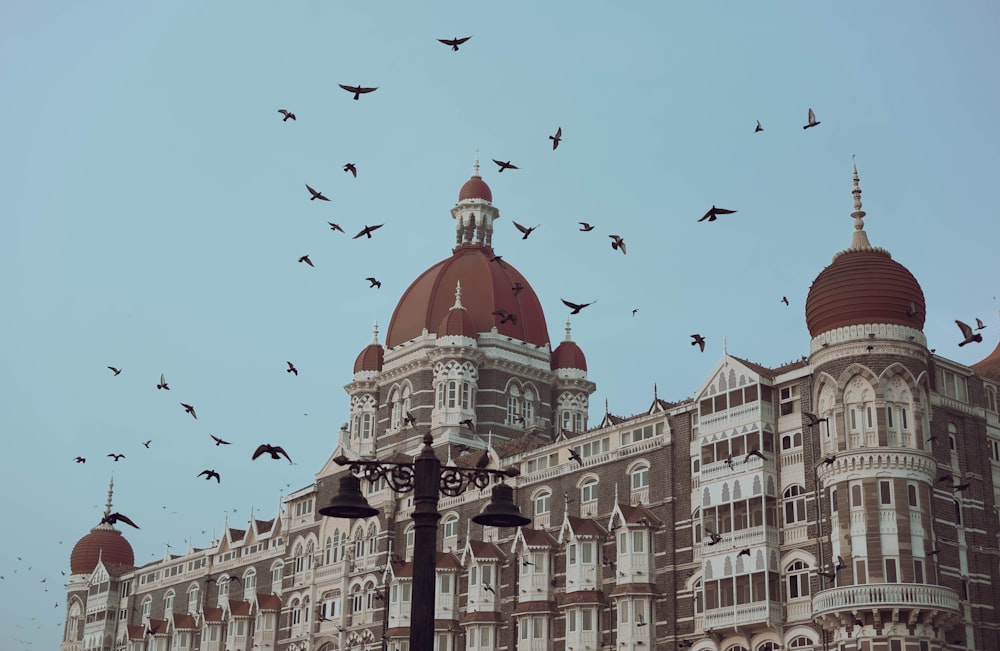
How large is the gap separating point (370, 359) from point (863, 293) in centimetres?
3878

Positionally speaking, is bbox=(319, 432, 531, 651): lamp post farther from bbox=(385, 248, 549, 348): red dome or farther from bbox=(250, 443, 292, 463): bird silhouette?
bbox=(385, 248, 549, 348): red dome

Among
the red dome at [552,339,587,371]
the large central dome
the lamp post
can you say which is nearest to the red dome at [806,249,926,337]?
the large central dome

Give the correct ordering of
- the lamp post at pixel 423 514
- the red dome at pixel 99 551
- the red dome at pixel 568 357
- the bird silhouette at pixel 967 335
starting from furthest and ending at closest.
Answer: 1. the red dome at pixel 99 551
2. the red dome at pixel 568 357
3. the bird silhouette at pixel 967 335
4. the lamp post at pixel 423 514

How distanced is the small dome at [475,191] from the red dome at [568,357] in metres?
12.1

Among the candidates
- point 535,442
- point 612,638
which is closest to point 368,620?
point 535,442

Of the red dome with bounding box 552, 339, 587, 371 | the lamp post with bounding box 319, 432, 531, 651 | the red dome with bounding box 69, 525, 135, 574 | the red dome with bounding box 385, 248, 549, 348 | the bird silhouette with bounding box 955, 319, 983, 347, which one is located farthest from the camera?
the red dome with bounding box 69, 525, 135, 574

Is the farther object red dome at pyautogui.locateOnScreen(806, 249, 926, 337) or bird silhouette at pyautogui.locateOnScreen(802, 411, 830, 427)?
red dome at pyautogui.locateOnScreen(806, 249, 926, 337)

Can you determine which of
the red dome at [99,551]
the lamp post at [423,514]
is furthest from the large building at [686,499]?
the red dome at [99,551]

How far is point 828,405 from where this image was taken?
5550cm

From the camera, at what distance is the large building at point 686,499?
175 ft

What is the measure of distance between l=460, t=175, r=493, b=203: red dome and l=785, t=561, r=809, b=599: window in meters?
42.9

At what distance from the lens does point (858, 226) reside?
57.8m

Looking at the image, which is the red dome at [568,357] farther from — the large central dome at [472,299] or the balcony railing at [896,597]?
the balcony railing at [896,597]

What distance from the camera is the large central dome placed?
83875mm
